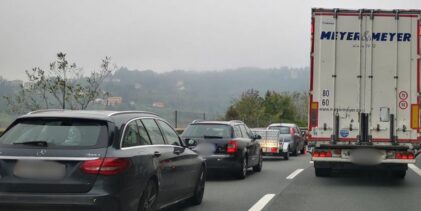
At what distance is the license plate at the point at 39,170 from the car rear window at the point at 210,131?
8137mm

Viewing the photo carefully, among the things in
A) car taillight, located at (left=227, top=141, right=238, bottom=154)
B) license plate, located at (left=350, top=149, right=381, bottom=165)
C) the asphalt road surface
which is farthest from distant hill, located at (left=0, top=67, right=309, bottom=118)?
license plate, located at (left=350, top=149, right=381, bottom=165)

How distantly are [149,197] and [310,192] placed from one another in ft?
17.6

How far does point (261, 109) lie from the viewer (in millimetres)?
48156

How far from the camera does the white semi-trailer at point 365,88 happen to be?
13086mm

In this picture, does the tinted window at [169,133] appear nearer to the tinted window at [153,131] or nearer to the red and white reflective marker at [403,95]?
the tinted window at [153,131]

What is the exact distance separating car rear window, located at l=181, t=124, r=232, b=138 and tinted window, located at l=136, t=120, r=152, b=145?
6.64 metres

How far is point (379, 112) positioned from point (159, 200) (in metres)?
6.84

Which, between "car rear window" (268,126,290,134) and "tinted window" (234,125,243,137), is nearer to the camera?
"tinted window" (234,125,243,137)

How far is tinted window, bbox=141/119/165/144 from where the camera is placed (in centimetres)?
826

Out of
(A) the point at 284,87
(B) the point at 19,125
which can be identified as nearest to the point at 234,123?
(B) the point at 19,125

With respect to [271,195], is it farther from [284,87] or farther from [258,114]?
[284,87]

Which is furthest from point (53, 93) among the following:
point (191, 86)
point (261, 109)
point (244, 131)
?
point (191, 86)

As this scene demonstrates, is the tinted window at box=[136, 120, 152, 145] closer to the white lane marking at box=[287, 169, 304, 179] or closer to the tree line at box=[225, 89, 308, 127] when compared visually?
the white lane marking at box=[287, 169, 304, 179]

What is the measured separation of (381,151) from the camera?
517 inches
